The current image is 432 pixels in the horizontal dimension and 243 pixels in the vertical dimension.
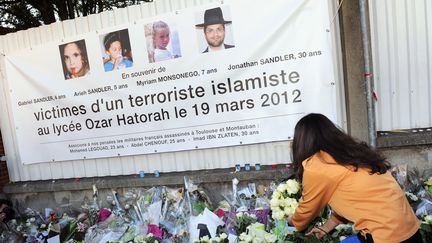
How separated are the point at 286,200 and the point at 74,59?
3.33 metres

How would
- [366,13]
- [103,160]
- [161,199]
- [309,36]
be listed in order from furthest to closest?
[103,160] < [161,199] < [309,36] < [366,13]

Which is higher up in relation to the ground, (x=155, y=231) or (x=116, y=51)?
(x=116, y=51)

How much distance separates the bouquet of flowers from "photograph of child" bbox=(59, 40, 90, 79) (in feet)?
10.0

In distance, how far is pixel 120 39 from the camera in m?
4.46

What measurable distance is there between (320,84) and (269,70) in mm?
508

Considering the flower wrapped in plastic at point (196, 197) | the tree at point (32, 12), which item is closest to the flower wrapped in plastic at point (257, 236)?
the flower wrapped in plastic at point (196, 197)

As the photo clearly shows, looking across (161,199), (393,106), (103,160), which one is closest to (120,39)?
(103,160)

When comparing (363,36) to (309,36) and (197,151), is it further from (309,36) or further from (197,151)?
(197,151)

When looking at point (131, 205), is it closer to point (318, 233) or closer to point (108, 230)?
point (108, 230)

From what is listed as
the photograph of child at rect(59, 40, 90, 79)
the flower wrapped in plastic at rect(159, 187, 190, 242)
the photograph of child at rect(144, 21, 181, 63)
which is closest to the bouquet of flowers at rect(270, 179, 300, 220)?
the flower wrapped in plastic at rect(159, 187, 190, 242)

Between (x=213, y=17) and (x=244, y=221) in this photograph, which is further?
(x=213, y=17)

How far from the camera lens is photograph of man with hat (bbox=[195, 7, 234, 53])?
404cm

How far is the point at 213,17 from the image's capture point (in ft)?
13.4


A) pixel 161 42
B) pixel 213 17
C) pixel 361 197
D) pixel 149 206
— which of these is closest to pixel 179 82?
pixel 161 42
